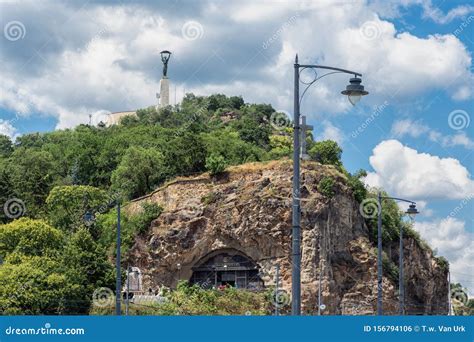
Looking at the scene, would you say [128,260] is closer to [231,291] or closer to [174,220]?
[174,220]

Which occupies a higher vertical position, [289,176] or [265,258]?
[289,176]

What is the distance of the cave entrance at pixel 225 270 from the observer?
5978 cm

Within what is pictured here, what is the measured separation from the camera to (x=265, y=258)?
59281mm

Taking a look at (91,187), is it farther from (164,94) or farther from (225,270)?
(164,94)

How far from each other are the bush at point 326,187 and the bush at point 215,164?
8092 mm

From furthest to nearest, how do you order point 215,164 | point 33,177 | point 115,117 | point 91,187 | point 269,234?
1. point 115,117
2. point 33,177
3. point 91,187
4. point 215,164
5. point 269,234

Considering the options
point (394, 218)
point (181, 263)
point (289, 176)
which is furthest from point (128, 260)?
point (394, 218)

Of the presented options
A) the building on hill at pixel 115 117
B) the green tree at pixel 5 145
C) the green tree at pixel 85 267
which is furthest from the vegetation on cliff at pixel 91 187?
the building on hill at pixel 115 117

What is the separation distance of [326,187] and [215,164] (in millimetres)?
9129

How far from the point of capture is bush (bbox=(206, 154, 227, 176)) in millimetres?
62844

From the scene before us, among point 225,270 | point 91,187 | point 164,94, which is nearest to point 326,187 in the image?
point 225,270

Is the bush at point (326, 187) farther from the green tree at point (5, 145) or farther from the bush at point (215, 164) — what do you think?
the green tree at point (5, 145)

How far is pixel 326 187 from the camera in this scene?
2367 inches

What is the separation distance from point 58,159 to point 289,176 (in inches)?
1081
